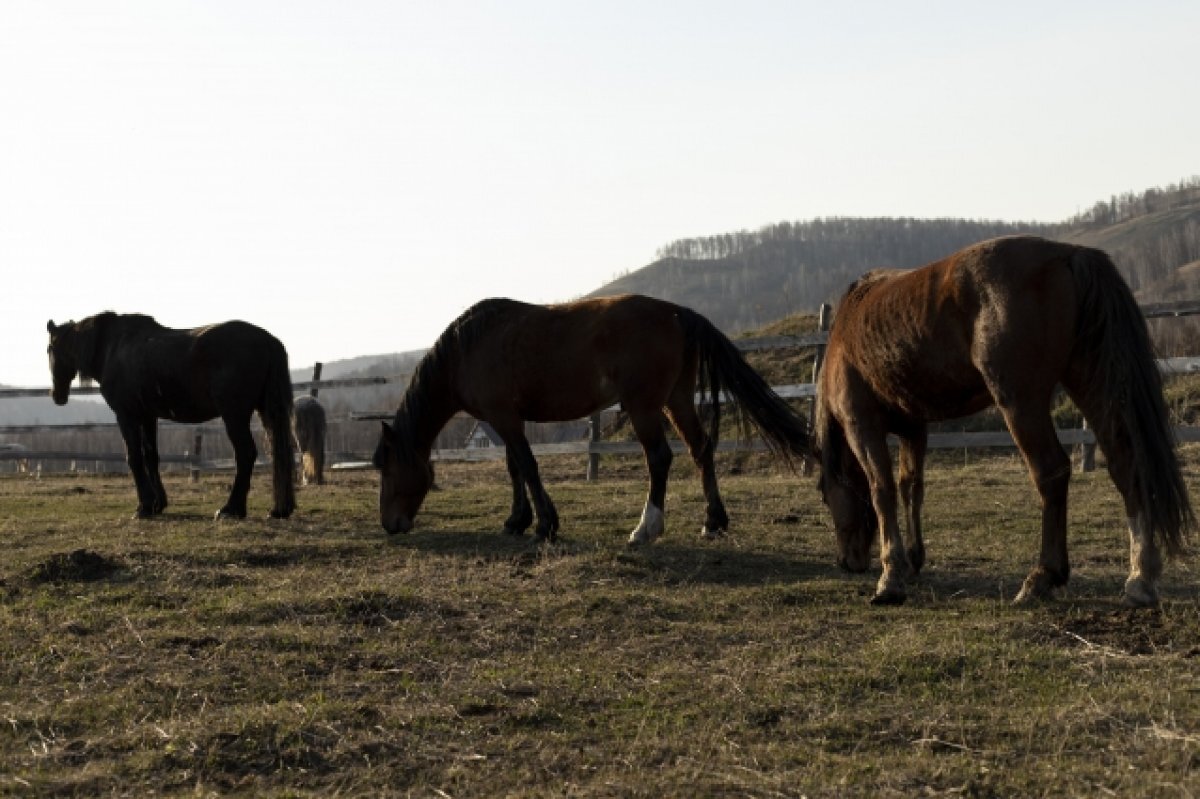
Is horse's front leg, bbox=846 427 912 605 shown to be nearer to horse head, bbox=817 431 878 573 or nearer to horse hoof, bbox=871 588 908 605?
horse hoof, bbox=871 588 908 605

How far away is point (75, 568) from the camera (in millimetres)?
8141

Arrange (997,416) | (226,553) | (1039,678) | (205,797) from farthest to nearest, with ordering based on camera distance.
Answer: (997,416) → (226,553) → (1039,678) → (205,797)

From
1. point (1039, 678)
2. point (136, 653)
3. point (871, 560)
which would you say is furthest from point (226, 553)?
point (1039, 678)

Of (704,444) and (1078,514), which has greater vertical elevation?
(704,444)

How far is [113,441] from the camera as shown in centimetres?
6919

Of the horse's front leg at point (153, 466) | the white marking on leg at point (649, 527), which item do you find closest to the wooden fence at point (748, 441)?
the white marking on leg at point (649, 527)

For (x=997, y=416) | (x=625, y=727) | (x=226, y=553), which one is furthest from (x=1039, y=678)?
(x=997, y=416)

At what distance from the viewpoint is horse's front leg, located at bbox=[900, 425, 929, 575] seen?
7.67 m

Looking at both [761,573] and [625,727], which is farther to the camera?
[761,573]

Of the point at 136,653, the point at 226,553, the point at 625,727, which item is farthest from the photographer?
the point at 226,553

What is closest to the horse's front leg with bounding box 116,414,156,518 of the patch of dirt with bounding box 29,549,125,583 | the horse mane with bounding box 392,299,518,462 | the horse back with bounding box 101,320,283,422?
the horse back with bounding box 101,320,283,422

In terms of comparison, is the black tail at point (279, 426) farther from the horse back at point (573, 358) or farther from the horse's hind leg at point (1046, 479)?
the horse's hind leg at point (1046, 479)

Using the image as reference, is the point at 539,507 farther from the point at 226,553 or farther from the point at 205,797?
the point at 205,797

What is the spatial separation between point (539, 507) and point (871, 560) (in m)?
2.80
